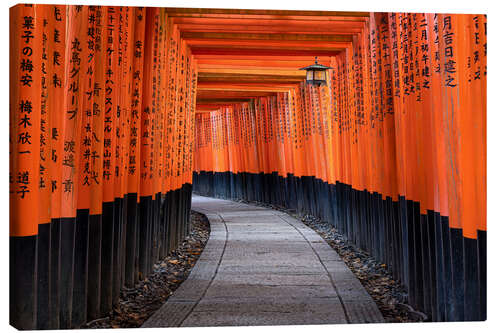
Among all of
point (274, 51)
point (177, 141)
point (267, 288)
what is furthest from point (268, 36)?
point (267, 288)

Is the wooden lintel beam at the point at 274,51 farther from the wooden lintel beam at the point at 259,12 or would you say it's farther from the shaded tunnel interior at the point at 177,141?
the wooden lintel beam at the point at 259,12

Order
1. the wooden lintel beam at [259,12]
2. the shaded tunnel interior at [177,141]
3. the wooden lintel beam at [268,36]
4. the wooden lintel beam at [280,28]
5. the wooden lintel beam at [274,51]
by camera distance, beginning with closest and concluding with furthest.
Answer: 1. the shaded tunnel interior at [177,141]
2. the wooden lintel beam at [259,12]
3. the wooden lintel beam at [280,28]
4. the wooden lintel beam at [268,36]
5. the wooden lintel beam at [274,51]

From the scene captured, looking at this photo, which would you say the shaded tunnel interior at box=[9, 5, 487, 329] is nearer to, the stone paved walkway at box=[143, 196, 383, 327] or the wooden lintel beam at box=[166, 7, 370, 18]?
the wooden lintel beam at box=[166, 7, 370, 18]

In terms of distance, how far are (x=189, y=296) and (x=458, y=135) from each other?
292cm

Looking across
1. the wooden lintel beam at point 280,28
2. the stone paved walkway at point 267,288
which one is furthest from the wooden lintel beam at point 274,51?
the stone paved walkway at point 267,288

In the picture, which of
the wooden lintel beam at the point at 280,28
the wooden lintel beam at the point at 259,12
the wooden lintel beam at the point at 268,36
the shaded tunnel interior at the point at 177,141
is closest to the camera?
the shaded tunnel interior at the point at 177,141

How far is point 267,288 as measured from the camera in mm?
4926

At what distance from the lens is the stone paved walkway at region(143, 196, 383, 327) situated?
4047 millimetres

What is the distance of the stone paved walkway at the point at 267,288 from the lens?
4.05m

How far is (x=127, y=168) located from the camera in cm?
492

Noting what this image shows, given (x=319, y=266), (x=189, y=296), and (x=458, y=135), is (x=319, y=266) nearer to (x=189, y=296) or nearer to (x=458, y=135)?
(x=189, y=296)

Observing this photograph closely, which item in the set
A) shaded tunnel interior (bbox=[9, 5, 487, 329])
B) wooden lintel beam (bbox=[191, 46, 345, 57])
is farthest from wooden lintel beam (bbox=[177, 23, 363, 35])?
wooden lintel beam (bbox=[191, 46, 345, 57])

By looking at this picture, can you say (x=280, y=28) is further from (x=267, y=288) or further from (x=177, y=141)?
(x=267, y=288)

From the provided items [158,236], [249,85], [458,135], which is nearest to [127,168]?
[158,236]
